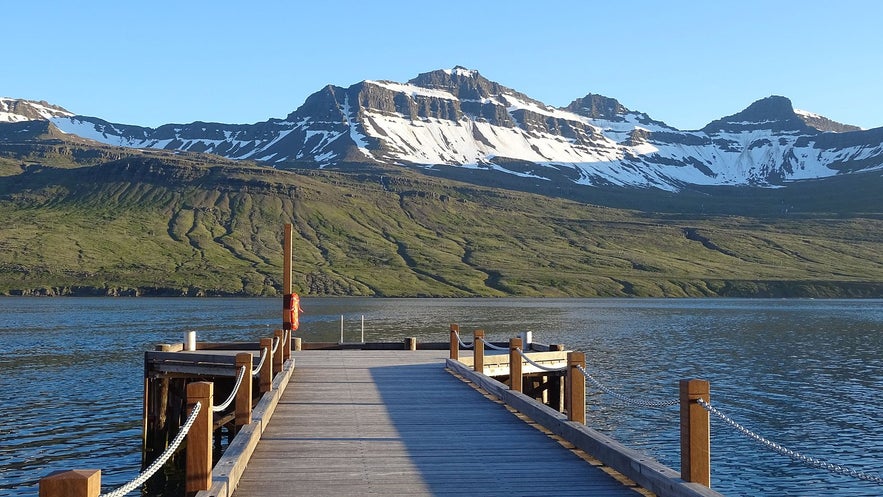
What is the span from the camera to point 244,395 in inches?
648

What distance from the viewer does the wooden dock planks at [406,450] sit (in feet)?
40.0

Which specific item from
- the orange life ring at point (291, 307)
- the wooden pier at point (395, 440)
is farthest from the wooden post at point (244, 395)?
the orange life ring at point (291, 307)

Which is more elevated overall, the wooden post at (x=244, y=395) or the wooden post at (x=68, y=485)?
the wooden post at (x=68, y=485)

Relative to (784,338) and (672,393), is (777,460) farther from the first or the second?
(784,338)

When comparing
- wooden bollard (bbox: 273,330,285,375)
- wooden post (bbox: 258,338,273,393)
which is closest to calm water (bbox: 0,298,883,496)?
wooden bollard (bbox: 273,330,285,375)

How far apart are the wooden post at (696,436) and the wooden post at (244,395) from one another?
8340mm

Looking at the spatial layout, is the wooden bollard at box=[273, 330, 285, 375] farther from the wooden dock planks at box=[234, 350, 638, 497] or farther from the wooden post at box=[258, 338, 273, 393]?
the wooden post at box=[258, 338, 273, 393]

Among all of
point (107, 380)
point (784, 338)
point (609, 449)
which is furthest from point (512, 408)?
point (784, 338)

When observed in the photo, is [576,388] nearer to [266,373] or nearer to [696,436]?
[696,436]

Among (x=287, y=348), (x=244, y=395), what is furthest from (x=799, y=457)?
(x=287, y=348)

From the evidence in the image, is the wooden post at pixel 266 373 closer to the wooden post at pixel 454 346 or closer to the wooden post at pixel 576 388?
the wooden post at pixel 576 388

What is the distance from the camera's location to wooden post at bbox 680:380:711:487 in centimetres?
1117

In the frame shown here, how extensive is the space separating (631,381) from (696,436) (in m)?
38.8

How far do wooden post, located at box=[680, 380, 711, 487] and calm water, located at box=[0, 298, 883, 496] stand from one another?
14.8 m
